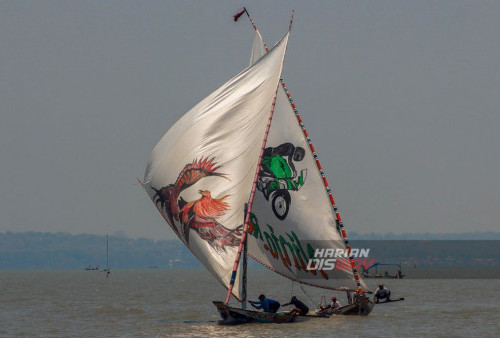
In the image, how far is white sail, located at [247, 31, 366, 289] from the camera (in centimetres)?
5509

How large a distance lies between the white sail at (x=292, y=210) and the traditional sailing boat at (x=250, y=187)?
0.06 m

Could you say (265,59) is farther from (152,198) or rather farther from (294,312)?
(294,312)

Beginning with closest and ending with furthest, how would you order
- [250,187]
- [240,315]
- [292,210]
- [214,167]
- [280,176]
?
[240,315] → [214,167] → [250,187] → [292,210] → [280,176]

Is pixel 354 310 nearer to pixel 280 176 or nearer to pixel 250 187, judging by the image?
pixel 280 176

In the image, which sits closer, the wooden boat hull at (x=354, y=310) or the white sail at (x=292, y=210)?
the white sail at (x=292, y=210)

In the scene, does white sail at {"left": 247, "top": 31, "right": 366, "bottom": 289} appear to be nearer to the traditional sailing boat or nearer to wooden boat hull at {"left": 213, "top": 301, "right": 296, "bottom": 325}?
the traditional sailing boat

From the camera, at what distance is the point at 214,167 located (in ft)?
164

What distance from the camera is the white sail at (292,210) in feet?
181

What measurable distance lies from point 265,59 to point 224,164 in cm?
701

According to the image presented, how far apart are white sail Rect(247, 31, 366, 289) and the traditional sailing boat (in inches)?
2.3

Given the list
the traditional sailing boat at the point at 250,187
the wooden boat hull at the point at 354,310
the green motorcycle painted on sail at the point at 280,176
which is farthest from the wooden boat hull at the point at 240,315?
the green motorcycle painted on sail at the point at 280,176

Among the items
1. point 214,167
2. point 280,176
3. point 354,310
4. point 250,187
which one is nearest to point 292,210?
point 280,176

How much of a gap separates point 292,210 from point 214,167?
7.35 metres

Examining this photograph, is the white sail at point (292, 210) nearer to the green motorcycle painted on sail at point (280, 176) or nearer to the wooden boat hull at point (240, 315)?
the green motorcycle painted on sail at point (280, 176)
